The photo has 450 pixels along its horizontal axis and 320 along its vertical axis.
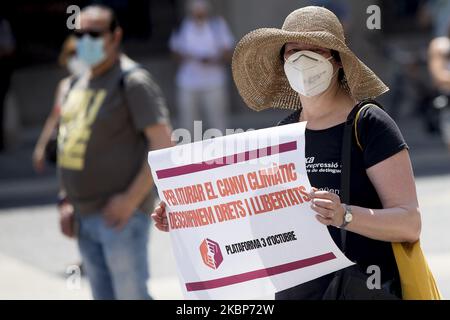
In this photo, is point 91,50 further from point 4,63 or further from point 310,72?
point 4,63

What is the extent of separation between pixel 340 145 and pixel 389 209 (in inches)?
10.2

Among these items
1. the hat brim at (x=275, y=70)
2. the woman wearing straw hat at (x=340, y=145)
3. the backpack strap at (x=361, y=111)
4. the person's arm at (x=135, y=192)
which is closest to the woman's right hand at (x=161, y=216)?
the woman wearing straw hat at (x=340, y=145)

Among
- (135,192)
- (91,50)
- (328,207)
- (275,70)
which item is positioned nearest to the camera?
(328,207)

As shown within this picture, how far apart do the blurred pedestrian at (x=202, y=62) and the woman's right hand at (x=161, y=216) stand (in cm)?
940

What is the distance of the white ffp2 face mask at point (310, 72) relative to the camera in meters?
3.39

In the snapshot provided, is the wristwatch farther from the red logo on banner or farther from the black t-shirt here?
the red logo on banner

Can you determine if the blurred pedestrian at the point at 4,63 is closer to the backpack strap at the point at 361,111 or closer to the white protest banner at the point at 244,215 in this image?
the white protest banner at the point at 244,215

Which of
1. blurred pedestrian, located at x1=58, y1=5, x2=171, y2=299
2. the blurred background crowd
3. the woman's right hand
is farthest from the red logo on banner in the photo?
the blurred background crowd

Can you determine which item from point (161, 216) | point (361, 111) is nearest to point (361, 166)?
point (361, 111)

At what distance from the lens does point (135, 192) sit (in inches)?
201

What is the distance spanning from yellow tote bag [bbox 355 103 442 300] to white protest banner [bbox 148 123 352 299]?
0.16 meters

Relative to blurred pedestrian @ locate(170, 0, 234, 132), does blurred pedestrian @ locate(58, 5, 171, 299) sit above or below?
above

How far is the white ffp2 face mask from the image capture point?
3.39 m

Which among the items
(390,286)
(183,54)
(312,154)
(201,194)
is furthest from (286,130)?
(183,54)
